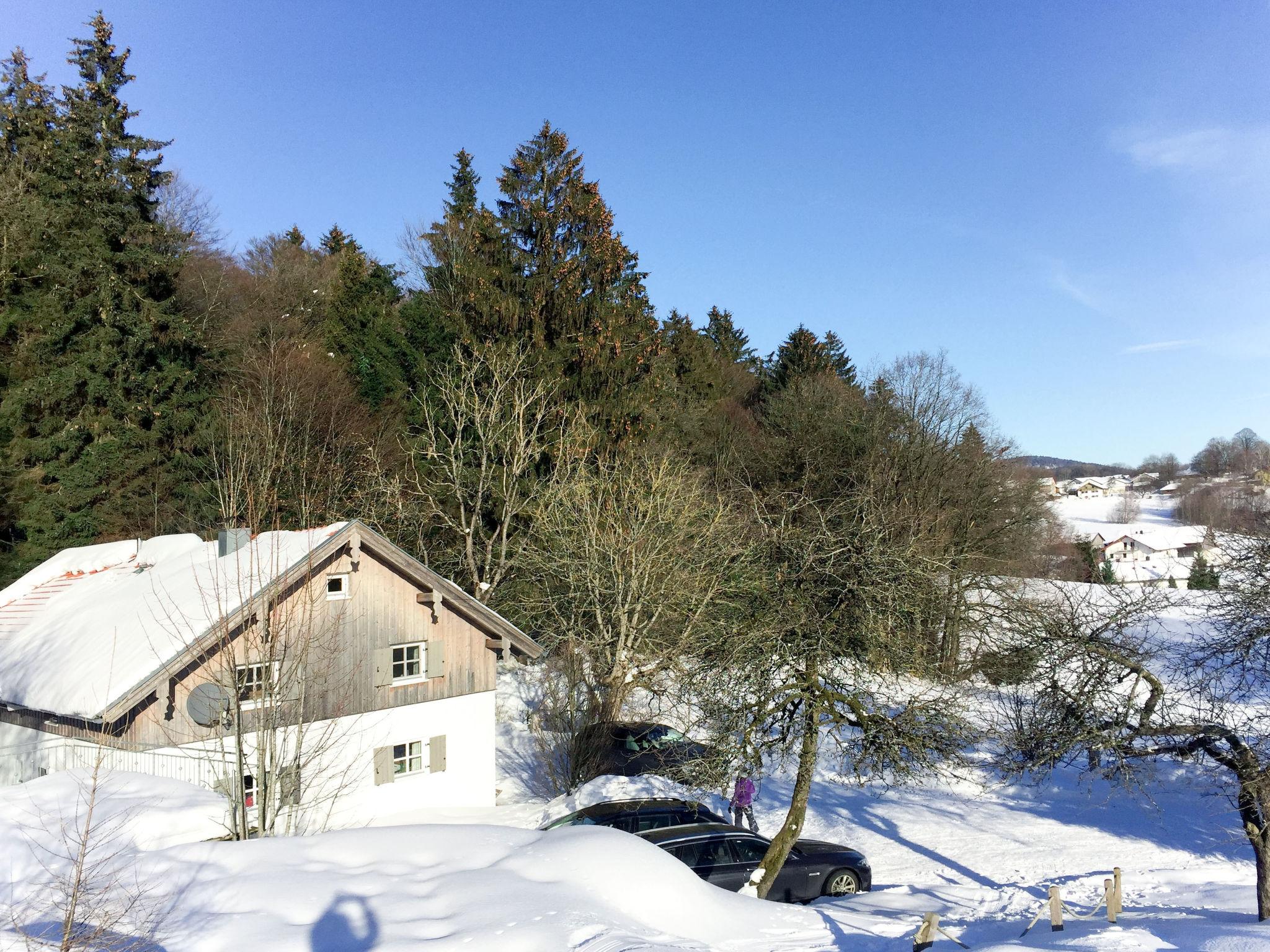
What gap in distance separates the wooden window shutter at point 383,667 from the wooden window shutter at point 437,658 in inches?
41.2

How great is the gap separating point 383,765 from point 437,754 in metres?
1.39

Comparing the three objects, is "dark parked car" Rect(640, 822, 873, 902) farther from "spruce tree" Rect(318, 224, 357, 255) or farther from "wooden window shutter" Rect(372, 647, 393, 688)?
"spruce tree" Rect(318, 224, 357, 255)

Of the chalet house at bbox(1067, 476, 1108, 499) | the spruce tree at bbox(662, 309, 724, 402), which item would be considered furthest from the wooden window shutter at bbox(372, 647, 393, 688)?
the chalet house at bbox(1067, 476, 1108, 499)

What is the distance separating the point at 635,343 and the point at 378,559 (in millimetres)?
15631

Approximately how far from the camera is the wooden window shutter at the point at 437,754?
62.6 ft

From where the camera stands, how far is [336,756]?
666 inches

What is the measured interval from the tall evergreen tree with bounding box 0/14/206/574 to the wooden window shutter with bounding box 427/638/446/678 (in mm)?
12448

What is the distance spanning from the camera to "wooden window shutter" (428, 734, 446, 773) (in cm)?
1909

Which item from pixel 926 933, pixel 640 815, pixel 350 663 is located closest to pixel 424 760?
pixel 350 663

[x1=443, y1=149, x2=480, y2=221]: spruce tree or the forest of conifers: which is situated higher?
[x1=443, y1=149, x2=480, y2=221]: spruce tree

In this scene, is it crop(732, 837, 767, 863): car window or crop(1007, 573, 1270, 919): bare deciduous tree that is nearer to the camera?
crop(1007, 573, 1270, 919): bare deciduous tree

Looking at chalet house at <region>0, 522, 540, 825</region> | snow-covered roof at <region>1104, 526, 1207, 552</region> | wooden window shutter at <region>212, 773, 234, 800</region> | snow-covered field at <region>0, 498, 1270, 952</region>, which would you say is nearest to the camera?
snow-covered field at <region>0, 498, 1270, 952</region>

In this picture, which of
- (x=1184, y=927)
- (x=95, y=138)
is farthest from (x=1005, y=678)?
(x=95, y=138)

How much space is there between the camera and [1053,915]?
420 inches
